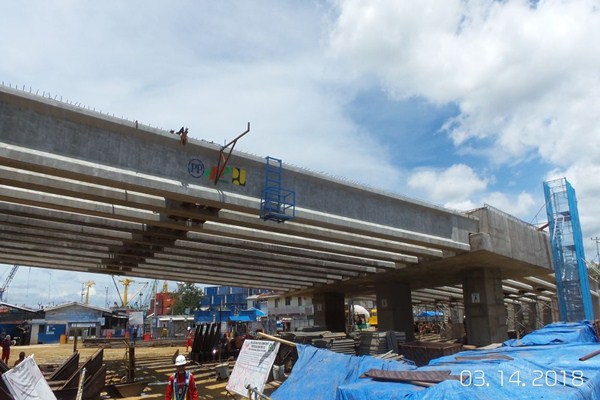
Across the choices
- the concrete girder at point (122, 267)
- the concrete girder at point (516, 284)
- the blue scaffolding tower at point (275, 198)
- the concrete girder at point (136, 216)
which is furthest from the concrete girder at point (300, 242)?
the concrete girder at point (516, 284)

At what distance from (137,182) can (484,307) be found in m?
19.9

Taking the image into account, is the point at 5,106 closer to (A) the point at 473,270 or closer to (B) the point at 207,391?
(B) the point at 207,391

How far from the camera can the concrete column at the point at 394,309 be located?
27.8 meters

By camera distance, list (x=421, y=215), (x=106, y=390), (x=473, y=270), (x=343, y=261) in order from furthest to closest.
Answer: (x=473, y=270), (x=343, y=261), (x=421, y=215), (x=106, y=390)

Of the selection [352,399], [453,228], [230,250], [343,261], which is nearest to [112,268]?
[230,250]

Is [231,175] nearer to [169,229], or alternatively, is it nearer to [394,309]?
[169,229]

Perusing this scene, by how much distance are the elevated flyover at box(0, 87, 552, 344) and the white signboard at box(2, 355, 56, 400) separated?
4.02m

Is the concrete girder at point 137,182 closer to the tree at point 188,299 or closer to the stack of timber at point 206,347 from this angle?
the stack of timber at point 206,347

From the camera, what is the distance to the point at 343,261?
23.1 m

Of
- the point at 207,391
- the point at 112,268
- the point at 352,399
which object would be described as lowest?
the point at 207,391

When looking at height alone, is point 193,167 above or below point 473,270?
above

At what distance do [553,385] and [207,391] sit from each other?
11.2 metres

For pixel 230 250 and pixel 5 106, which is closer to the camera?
pixel 5 106

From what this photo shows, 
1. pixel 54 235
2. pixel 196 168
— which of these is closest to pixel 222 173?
pixel 196 168
